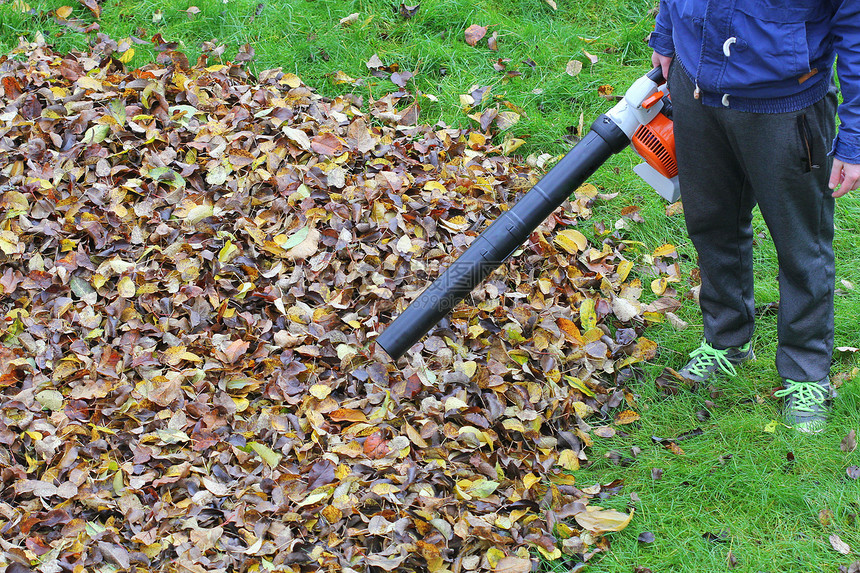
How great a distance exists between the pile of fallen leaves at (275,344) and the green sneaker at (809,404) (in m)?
0.61

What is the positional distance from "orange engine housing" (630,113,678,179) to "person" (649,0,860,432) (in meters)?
0.06

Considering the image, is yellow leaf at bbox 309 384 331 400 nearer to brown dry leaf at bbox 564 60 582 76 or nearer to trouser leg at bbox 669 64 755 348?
trouser leg at bbox 669 64 755 348

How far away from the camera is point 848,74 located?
6.94 feet

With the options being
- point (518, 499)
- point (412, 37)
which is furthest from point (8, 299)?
point (412, 37)

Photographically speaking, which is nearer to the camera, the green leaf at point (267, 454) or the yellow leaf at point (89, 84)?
the green leaf at point (267, 454)

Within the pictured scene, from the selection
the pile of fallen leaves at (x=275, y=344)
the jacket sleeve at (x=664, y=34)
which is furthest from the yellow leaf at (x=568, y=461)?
the jacket sleeve at (x=664, y=34)

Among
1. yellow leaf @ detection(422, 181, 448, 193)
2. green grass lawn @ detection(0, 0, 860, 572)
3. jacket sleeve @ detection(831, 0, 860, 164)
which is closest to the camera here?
jacket sleeve @ detection(831, 0, 860, 164)

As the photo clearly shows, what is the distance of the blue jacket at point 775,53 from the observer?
2098 mm

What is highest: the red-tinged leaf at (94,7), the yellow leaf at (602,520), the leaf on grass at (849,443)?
the red-tinged leaf at (94,7)

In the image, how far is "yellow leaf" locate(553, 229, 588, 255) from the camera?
349cm

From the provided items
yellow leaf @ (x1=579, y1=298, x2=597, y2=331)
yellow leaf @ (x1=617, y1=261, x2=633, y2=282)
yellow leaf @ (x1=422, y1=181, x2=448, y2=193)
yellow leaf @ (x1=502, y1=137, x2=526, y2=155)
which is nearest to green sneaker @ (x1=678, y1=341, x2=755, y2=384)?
yellow leaf @ (x1=579, y1=298, x2=597, y2=331)

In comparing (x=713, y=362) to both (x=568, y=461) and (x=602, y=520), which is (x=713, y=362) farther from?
(x=602, y=520)

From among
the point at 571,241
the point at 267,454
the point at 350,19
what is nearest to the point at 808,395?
the point at 571,241

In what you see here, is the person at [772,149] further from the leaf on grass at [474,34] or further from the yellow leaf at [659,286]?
the leaf on grass at [474,34]
